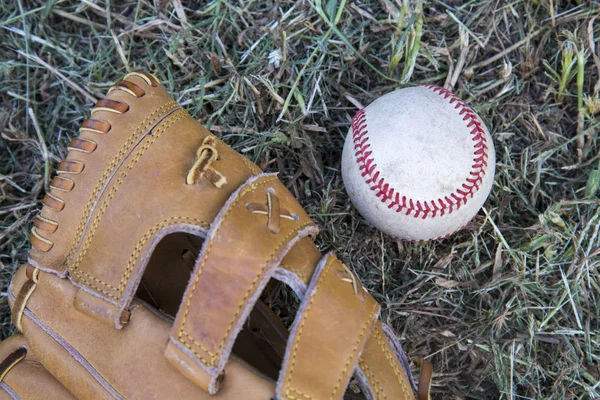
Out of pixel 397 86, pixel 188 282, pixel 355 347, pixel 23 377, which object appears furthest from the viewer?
pixel 397 86

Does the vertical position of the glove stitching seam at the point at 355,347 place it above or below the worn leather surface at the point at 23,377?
above

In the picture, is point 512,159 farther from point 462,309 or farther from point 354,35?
point 354,35

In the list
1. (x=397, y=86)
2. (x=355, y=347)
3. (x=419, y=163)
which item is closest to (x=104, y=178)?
(x=355, y=347)

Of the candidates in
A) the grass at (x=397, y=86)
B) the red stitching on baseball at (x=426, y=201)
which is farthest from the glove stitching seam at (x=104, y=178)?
the red stitching on baseball at (x=426, y=201)

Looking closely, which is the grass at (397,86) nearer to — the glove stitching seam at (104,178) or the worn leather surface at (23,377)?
the worn leather surface at (23,377)

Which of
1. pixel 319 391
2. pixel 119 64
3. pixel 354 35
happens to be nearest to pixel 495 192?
pixel 354 35

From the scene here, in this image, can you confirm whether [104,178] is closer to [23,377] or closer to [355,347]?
[23,377]

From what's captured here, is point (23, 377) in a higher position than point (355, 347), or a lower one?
lower
